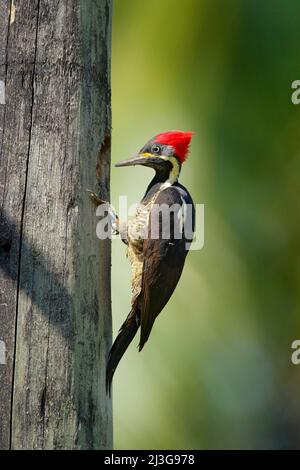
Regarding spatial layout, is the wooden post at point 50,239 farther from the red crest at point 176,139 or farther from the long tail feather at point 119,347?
the red crest at point 176,139

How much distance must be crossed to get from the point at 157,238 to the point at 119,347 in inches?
32.1

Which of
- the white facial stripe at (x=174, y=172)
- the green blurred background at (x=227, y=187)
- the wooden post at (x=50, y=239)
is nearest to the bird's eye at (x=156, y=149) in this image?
the white facial stripe at (x=174, y=172)

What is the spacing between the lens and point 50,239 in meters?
3.47

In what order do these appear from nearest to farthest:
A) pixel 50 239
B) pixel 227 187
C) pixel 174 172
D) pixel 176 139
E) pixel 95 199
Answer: pixel 50 239 < pixel 95 199 < pixel 176 139 < pixel 174 172 < pixel 227 187

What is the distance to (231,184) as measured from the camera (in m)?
5.70

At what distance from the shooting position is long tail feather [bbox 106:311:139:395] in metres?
3.67

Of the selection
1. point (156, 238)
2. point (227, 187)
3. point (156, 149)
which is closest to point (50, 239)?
point (156, 238)

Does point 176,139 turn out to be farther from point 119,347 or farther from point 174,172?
point 119,347

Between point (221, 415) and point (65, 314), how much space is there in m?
2.49

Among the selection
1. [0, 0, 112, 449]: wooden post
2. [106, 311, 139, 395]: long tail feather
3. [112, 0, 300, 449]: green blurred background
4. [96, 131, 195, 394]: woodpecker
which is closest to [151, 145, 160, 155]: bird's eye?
[96, 131, 195, 394]: woodpecker

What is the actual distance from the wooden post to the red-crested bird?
38 centimetres

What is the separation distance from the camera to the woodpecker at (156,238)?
4.15 m

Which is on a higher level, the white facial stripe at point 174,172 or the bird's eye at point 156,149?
the bird's eye at point 156,149

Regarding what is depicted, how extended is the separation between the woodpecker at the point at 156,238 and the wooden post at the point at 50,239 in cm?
38
